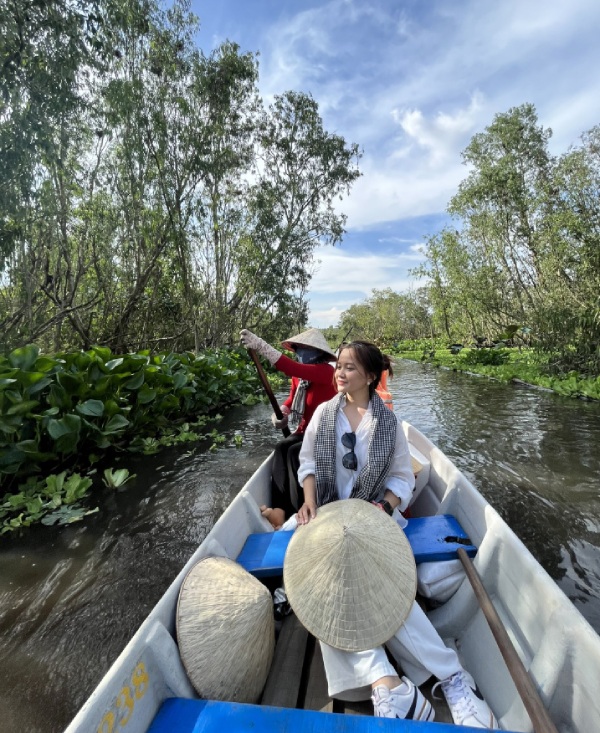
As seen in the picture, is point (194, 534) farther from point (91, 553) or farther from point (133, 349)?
point (133, 349)

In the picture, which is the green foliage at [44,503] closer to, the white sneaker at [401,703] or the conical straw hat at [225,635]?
the conical straw hat at [225,635]

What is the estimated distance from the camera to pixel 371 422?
2.23 metres

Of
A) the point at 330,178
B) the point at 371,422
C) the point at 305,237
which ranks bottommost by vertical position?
the point at 371,422

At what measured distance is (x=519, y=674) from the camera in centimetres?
140

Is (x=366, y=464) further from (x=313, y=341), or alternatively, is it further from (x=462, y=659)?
(x=313, y=341)

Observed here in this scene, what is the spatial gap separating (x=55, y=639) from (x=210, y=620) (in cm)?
185

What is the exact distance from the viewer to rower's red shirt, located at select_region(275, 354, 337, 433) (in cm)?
317

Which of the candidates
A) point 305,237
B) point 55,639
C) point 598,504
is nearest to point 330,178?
point 305,237

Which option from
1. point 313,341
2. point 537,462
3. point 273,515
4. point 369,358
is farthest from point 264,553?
point 537,462

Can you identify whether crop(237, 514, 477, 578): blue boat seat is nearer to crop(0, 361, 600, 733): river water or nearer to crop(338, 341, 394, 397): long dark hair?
crop(338, 341, 394, 397): long dark hair

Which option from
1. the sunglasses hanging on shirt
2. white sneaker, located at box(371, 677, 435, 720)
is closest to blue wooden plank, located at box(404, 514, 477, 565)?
the sunglasses hanging on shirt

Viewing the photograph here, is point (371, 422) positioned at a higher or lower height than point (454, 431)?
higher

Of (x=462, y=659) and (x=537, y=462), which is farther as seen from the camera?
(x=537, y=462)

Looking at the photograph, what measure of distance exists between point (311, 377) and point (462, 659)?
1.95 metres
